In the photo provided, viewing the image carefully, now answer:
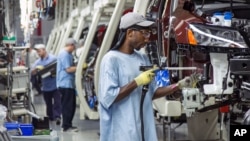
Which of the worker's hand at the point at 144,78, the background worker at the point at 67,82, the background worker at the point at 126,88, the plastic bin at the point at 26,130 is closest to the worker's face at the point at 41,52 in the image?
the background worker at the point at 67,82

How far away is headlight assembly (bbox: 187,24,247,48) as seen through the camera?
14.6ft

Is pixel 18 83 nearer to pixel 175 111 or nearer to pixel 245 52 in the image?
pixel 175 111

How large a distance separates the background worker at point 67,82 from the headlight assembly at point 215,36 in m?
4.72

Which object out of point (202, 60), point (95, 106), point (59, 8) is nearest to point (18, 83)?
point (95, 106)

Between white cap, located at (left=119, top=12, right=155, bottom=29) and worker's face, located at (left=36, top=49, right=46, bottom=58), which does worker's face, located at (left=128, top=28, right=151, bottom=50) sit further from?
worker's face, located at (left=36, top=49, right=46, bottom=58)

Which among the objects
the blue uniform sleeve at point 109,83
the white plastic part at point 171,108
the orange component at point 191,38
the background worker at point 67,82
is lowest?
the background worker at point 67,82

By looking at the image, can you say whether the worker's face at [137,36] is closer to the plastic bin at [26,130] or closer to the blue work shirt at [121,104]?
the blue work shirt at [121,104]

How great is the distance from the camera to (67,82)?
9.10 m

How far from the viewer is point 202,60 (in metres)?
5.02

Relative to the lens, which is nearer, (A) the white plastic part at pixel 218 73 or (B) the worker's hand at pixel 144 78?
(B) the worker's hand at pixel 144 78

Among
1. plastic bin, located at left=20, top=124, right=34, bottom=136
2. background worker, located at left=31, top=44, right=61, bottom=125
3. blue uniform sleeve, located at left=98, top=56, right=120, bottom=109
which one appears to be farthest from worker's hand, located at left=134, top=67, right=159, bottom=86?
background worker, located at left=31, top=44, right=61, bottom=125

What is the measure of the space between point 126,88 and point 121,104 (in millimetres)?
135

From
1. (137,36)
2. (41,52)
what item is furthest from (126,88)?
(41,52)

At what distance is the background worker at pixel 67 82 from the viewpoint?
8.98m
